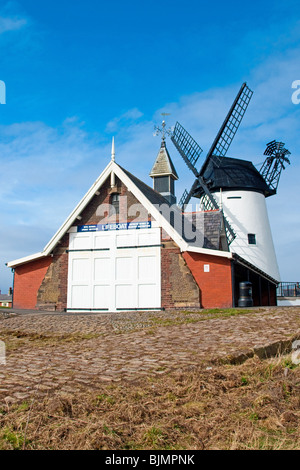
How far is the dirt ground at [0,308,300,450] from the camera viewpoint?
3363 mm

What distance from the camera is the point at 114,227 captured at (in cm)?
2059

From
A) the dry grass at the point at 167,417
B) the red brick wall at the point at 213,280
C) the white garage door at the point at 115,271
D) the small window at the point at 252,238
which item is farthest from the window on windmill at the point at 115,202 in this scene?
the dry grass at the point at 167,417

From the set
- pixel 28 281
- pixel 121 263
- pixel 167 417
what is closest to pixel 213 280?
pixel 121 263

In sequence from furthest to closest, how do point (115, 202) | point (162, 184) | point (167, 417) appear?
point (162, 184) < point (115, 202) < point (167, 417)

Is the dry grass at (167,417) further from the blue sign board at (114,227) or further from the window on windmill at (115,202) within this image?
the window on windmill at (115,202)

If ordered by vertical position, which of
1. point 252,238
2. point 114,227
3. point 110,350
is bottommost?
point 110,350

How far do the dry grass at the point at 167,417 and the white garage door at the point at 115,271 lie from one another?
572 inches

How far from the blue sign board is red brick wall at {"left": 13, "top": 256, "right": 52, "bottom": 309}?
2.51 meters

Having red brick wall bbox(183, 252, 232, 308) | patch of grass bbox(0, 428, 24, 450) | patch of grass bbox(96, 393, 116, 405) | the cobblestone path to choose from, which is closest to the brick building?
red brick wall bbox(183, 252, 232, 308)

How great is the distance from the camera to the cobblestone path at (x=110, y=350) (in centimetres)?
487

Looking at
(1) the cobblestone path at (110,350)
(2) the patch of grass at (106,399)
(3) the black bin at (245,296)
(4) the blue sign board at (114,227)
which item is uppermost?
(4) the blue sign board at (114,227)

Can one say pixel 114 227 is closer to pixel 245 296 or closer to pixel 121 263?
pixel 121 263

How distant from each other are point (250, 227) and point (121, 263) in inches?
552

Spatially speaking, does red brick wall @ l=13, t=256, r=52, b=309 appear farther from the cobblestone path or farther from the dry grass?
the dry grass
